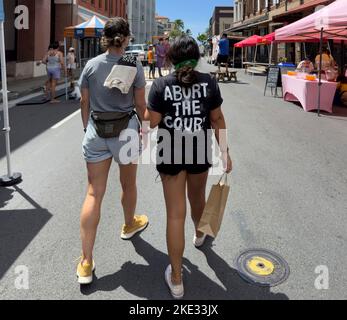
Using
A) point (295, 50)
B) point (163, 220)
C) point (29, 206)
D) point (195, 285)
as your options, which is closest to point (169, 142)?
point (195, 285)

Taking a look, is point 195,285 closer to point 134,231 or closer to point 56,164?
point 134,231

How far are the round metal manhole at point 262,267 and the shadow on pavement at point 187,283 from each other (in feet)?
0.25

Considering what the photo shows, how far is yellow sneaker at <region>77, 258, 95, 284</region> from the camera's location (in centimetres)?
304

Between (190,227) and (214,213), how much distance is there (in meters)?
0.99

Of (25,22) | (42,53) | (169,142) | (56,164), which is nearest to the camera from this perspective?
(169,142)

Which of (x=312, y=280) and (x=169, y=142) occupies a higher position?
(x=169, y=142)

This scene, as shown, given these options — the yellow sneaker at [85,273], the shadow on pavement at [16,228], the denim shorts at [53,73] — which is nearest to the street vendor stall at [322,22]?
the denim shorts at [53,73]

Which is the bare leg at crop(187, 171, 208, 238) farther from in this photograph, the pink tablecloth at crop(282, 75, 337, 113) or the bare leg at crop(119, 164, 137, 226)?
the pink tablecloth at crop(282, 75, 337, 113)

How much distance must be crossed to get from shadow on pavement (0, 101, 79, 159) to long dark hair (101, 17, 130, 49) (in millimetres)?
4429

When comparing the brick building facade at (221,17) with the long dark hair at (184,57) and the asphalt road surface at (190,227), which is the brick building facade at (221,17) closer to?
the asphalt road surface at (190,227)

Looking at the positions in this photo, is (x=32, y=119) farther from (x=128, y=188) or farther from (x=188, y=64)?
(x=188, y=64)

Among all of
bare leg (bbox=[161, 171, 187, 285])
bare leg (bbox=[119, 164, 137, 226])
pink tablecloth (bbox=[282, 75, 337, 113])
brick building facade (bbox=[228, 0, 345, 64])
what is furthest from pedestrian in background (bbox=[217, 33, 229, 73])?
bare leg (bbox=[161, 171, 187, 285])
